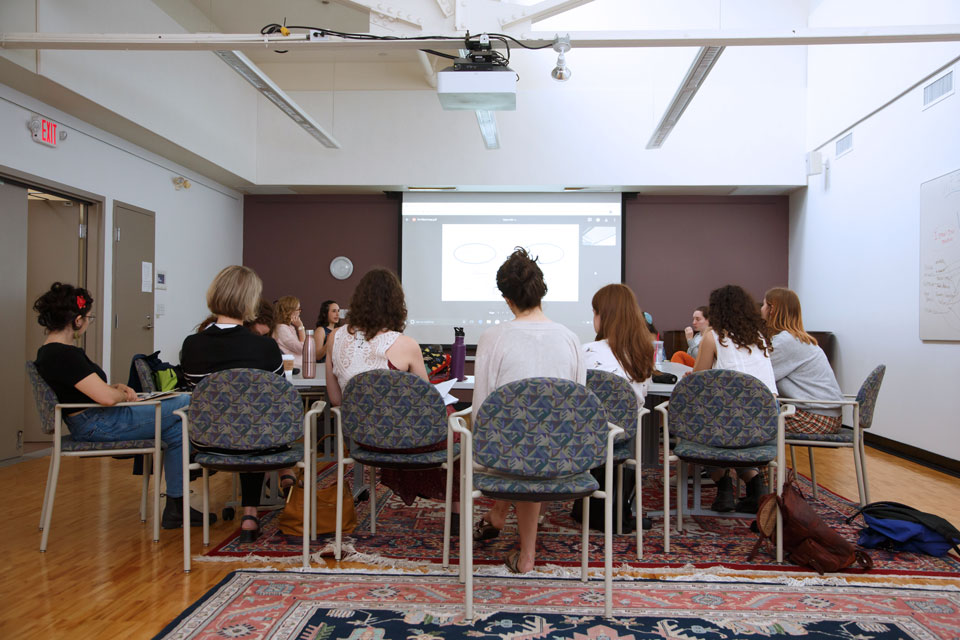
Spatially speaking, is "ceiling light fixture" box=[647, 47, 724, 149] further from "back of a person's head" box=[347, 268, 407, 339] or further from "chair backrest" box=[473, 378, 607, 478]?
"chair backrest" box=[473, 378, 607, 478]

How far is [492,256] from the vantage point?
7867 millimetres

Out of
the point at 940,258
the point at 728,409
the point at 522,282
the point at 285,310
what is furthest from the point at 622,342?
the point at 940,258

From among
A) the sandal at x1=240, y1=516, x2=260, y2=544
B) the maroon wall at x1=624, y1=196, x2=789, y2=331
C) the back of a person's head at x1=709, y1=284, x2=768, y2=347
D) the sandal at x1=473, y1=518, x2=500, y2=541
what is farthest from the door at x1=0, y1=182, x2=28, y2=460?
the maroon wall at x1=624, y1=196, x2=789, y2=331

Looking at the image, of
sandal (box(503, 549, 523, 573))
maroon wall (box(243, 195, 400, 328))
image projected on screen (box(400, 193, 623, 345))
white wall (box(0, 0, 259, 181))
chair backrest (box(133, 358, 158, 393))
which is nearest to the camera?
sandal (box(503, 549, 523, 573))

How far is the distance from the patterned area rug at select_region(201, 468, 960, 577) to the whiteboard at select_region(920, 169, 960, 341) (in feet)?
6.88

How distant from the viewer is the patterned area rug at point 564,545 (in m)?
2.70

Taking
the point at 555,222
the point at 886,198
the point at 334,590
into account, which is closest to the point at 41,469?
the point at 334,590

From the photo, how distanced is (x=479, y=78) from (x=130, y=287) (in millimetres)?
3821

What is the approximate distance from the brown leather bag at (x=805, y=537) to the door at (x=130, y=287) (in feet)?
17.2

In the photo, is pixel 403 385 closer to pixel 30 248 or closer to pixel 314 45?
pixel 314 45

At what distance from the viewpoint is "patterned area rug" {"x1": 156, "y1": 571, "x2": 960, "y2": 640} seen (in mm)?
2037

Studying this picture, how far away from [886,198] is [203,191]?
21.9 feet

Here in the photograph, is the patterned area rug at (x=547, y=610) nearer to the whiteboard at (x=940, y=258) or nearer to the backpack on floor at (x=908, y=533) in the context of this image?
the backpack on floor at (x=908, y=533)

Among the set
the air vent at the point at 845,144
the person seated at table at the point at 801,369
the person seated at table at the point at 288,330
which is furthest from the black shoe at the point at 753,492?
the air vent at the point at 845,144
